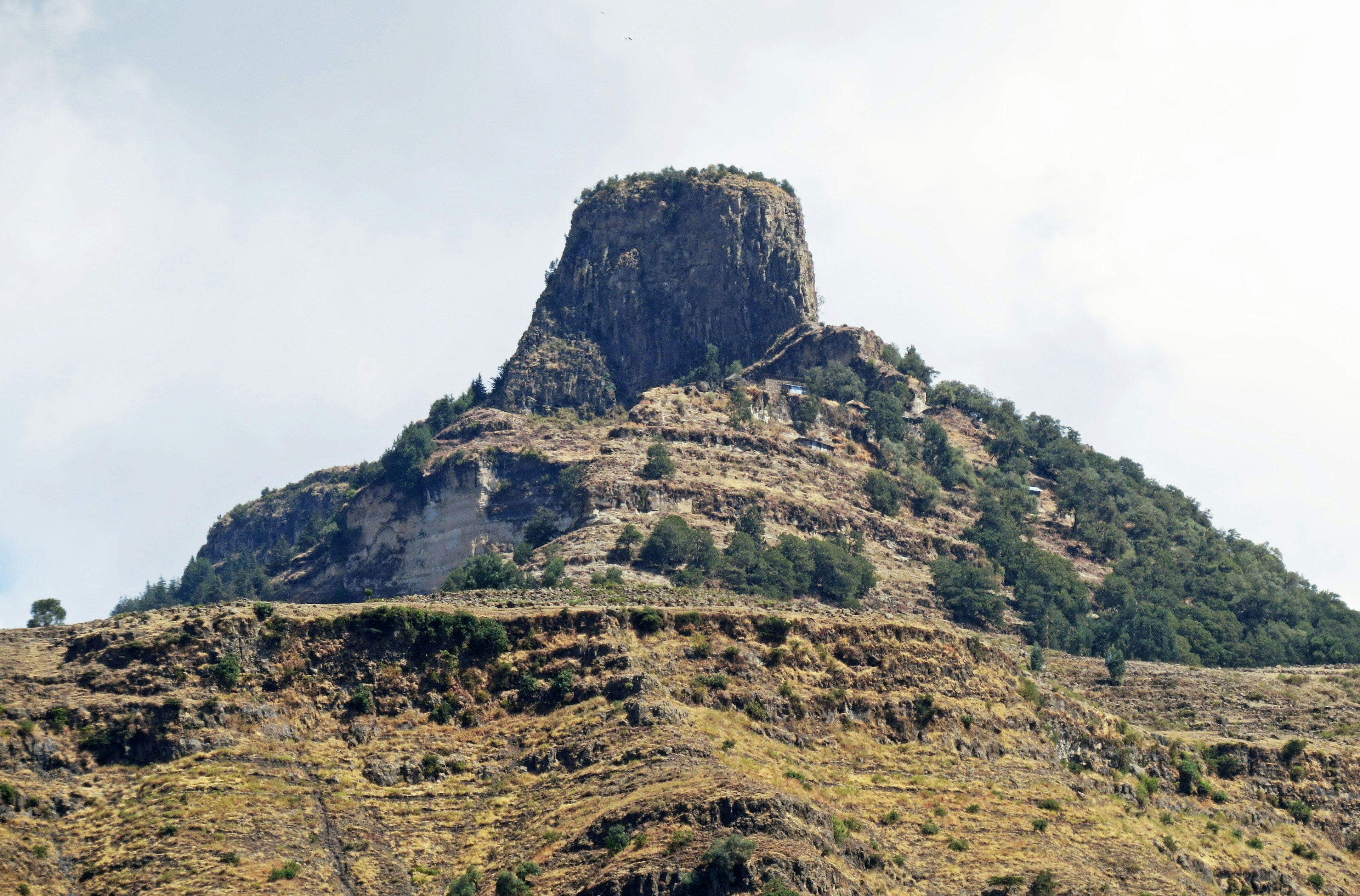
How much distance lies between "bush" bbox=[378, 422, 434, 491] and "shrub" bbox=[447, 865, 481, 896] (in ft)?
298

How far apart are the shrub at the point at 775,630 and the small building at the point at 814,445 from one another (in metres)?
67.7

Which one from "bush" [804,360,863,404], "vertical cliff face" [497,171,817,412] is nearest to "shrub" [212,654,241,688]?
"bush" [804,360,863,404]

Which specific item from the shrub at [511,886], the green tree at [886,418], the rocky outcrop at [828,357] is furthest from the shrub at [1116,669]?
the rocky outcrop at [828,357]

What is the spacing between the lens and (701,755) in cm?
7569

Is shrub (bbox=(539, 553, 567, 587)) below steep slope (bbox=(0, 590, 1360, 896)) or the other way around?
the other way around

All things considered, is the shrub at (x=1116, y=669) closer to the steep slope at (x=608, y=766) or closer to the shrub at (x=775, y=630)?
the steep slope at (x=608, y=766)

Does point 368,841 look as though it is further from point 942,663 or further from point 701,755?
point 942,663

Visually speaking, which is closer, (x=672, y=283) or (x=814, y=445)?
(x=814, y=445)

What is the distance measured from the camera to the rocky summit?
2714 inches

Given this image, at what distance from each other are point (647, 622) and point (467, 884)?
23.4 meters

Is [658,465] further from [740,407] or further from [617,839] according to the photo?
[617,839]

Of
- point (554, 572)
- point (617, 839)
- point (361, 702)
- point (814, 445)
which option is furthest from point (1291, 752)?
point (814, 445)

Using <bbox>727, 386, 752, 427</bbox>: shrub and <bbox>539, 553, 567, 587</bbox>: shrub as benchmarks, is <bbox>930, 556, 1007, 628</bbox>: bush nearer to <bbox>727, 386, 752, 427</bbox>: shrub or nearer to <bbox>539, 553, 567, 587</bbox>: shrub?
<bbox>727, 386, 752, 427</bbox>: shrub

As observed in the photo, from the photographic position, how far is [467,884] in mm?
68438
